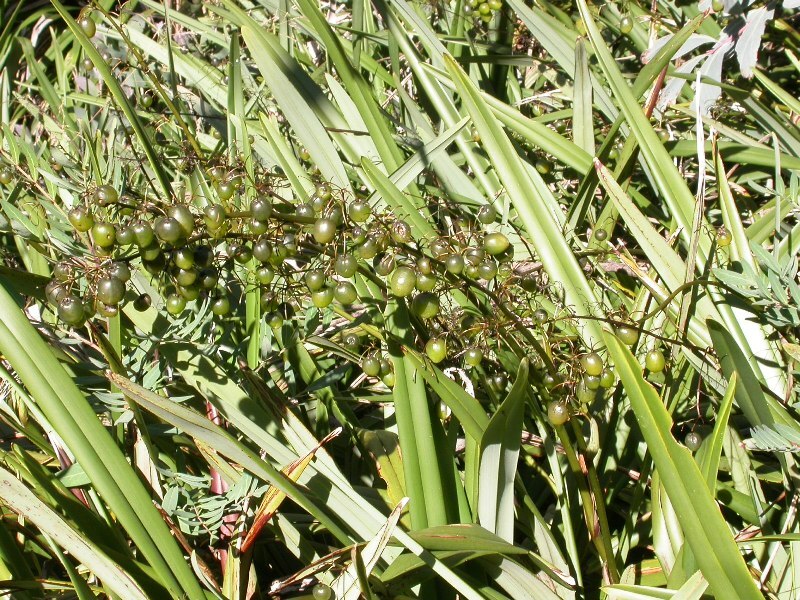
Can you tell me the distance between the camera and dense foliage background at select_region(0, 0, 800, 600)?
46.5 inches

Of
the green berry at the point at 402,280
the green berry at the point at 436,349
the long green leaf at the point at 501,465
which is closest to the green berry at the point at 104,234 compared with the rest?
the green berry at the point at 402,280

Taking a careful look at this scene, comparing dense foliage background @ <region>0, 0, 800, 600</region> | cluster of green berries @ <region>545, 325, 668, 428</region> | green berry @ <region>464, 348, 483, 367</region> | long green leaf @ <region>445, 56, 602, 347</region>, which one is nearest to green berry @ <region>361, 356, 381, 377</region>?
dense foliage background @ <region>0, 0, 800, 600</region>

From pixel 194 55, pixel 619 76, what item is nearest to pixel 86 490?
pixel 619 76

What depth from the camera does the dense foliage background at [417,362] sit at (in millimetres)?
1182

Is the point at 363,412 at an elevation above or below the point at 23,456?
below

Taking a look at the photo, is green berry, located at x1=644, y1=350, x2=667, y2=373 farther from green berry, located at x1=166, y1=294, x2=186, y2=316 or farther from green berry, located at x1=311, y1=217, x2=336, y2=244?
green berry, located at x1=166, y1=294, x2=186, y2=316

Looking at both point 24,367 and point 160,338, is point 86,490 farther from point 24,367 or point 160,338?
point 24,367

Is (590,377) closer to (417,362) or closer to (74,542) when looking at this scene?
(417,362)

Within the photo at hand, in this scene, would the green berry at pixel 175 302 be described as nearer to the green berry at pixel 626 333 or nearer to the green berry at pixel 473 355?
the green berry at pixel 473 355

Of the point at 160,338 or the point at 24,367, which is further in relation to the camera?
the point at 160,338

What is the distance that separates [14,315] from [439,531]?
0.75 metres

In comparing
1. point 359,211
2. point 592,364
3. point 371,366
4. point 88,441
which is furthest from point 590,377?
point 88,441

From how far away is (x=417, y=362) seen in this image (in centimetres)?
137

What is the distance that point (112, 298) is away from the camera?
1092 mm
